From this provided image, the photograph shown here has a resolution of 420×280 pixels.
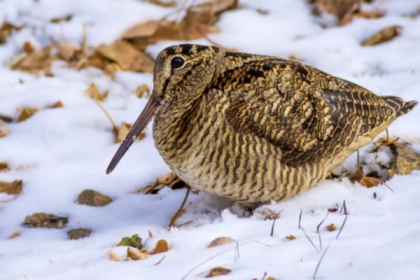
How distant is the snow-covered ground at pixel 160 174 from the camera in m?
2.06

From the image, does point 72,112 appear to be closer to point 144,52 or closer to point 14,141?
point 14,141

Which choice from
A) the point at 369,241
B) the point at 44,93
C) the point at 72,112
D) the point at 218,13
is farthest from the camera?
the point at 218,13

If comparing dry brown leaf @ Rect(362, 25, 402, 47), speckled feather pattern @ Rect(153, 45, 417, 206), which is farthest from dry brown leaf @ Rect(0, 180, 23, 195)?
dry brown leaf @ Rect(362, 25, 402, 47)

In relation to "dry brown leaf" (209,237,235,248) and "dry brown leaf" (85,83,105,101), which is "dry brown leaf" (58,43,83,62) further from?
"dry brown leaf" (209,237,235,248)

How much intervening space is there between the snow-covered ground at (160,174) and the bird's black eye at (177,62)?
878 millimetres

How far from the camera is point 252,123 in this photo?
2734 mm

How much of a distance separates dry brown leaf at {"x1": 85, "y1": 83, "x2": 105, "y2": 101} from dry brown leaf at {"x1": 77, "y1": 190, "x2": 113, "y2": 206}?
1.50 m

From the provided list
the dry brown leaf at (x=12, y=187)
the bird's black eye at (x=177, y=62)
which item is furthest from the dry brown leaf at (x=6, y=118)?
the bird's black eye at (x=177, y=62)

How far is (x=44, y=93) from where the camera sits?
4.58 m

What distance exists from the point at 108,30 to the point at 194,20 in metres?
0.94

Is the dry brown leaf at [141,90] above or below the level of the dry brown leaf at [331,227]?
below

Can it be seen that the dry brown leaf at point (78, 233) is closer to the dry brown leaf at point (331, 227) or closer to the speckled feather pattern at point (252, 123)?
the speckled feather pattern at point (252, 123)

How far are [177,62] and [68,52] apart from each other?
104 inches

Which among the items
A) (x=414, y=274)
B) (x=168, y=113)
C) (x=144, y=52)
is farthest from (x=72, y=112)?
(x=414, y=274)
